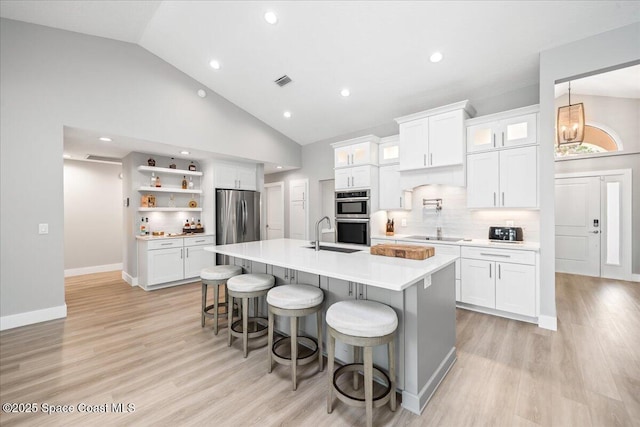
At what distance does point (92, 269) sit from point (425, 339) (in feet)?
22.9

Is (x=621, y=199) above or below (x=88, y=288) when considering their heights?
above

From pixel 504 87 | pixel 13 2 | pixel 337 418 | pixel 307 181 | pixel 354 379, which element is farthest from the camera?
pixel 307 181

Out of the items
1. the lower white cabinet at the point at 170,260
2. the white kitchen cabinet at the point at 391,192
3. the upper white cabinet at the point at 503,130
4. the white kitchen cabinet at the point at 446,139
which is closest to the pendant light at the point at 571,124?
the upper white cabinet at the point at 503,130

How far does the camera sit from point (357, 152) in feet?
16.0

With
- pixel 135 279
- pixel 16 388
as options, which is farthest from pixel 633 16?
pixel 135 279

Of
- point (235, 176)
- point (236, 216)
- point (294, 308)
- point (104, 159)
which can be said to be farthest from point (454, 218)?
point (104, 159)

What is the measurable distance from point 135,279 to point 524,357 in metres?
5.77

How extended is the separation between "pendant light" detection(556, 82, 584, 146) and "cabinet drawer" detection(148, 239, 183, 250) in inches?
Answer: 252

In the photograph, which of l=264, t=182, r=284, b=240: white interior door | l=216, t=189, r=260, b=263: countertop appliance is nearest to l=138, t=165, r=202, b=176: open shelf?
l=216, t=189, r=260, b=263: countertop appliance

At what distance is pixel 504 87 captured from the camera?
3686mm

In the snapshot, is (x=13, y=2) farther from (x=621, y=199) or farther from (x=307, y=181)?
(x=621, y=199)

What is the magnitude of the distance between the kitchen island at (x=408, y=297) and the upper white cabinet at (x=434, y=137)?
2004 mm

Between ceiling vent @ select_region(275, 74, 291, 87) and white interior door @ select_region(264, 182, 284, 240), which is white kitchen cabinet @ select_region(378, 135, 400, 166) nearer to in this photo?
ceiling vent @ select_region(275, 74, 291, 87)

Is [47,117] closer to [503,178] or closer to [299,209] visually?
[299,209]
